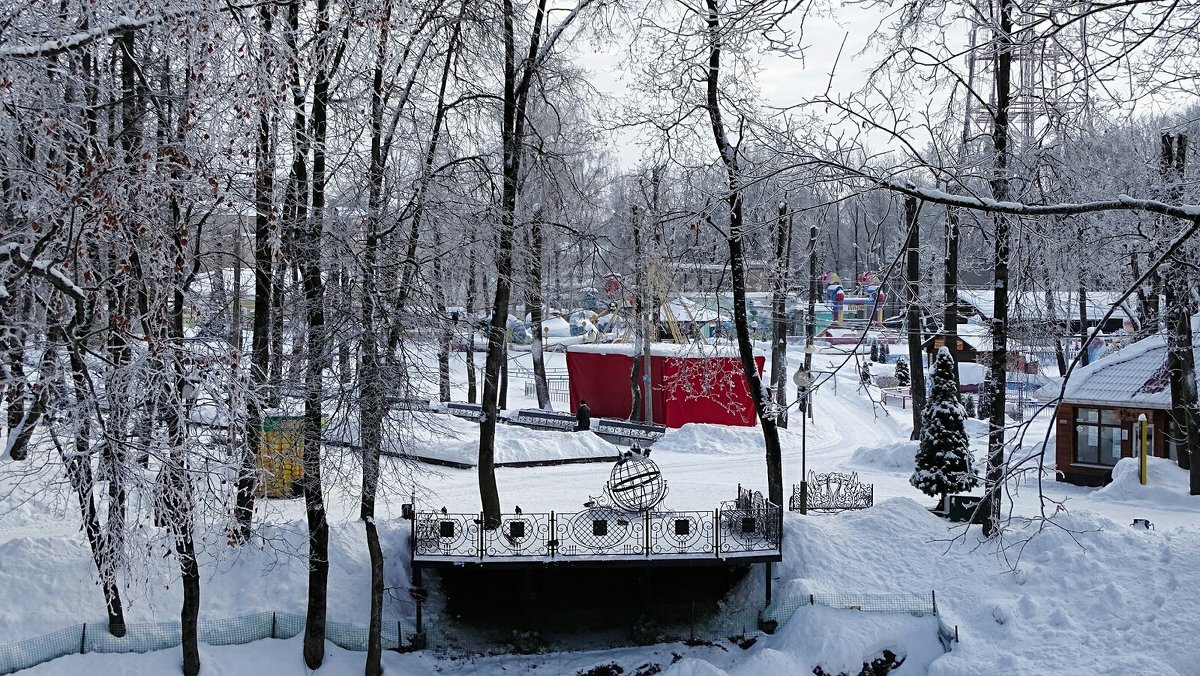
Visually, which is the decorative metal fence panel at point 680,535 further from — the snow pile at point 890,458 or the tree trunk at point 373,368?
the snow pile at point 890,458

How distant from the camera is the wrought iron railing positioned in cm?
1431

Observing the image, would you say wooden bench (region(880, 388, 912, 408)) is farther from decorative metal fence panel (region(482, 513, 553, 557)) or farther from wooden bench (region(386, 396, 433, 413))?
wooden bench (region(386, 396, 433, 413))

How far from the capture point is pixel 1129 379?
22.8m

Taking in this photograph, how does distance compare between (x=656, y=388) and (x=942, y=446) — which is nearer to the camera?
(x=942, y=446)

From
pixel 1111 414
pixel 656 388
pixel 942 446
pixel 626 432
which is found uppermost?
pixel 656 388

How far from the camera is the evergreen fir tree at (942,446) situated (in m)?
17.8

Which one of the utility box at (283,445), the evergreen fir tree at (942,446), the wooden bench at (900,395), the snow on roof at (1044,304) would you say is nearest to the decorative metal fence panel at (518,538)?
the utility box at (283,445)

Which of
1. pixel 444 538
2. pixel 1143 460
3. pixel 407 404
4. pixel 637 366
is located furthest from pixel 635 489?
pixel 637 366

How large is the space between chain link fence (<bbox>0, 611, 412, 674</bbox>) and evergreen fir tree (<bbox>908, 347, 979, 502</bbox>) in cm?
987

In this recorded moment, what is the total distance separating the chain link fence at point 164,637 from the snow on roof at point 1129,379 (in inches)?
657

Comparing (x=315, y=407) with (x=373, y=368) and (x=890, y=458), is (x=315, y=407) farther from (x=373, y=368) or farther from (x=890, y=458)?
(x=890, y=458)

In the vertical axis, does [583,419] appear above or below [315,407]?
below

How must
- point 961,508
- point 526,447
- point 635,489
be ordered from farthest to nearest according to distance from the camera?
point 526,447 < point 961,508 < point 635,489

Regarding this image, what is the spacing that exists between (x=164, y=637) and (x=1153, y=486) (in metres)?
18.9
